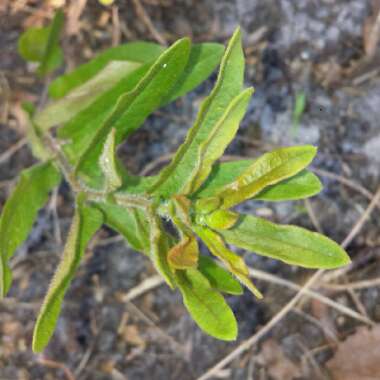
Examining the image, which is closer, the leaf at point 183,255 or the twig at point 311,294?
the leaf at point 183,255

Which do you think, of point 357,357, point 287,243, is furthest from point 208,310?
point 357,357

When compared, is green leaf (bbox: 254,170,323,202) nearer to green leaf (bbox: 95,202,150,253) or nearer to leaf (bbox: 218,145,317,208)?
leaf (bbox: 218,145,317,208)

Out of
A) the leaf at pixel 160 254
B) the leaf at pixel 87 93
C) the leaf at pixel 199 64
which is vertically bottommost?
the leaf at pixel 160 254

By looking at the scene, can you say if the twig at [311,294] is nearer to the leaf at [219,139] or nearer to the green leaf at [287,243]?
the green leaf at [287,243]

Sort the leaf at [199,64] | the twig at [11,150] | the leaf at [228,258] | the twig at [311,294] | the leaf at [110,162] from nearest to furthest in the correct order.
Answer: the leaf at [228,258] < the leaf at [110,162] < the leaf at [199,64] < the twig at [11,150] < the twig at [311,294]

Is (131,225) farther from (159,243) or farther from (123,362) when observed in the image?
(123,362)

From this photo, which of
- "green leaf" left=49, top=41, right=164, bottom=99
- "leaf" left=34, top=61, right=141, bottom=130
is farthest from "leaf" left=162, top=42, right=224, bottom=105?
"green leaf" left=49, top=41, right=164, bottom=99

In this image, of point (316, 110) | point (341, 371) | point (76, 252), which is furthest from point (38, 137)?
point (341, 371)

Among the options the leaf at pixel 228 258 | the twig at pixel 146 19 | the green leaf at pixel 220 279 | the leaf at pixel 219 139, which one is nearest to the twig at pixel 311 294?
the green leaf at pixel 220 279
